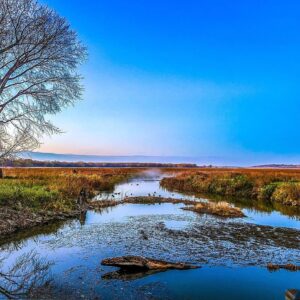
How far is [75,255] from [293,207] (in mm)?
20417

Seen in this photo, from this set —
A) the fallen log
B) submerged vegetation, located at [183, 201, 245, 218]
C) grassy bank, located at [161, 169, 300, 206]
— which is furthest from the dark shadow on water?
grassy bank, located at [161, 169, 300, 206]

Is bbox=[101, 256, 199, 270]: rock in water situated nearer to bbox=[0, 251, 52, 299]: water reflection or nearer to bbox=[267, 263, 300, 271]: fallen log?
bbox=[0, 251, 52, 299]: water reflection

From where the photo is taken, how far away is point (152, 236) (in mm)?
15750

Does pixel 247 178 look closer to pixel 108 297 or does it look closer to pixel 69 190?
pixel 69 190

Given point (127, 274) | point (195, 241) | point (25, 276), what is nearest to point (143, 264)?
point (127, 274)

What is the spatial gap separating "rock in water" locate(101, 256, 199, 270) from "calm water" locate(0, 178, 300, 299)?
291 millimetres

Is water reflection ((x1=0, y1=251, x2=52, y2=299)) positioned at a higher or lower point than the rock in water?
lower

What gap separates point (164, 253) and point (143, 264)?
213 cm

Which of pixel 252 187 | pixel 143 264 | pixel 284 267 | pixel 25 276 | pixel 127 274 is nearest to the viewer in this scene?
pixel 25 276

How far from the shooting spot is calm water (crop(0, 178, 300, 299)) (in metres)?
9.38

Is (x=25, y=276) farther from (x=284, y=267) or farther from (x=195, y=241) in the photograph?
(x=284, y=267)

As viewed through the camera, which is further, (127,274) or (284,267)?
(284,267)

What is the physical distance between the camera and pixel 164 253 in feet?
42.3

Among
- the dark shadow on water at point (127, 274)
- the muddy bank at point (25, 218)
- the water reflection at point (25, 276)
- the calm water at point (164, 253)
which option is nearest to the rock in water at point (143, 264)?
the dark shadow on water at point (127, 274)
